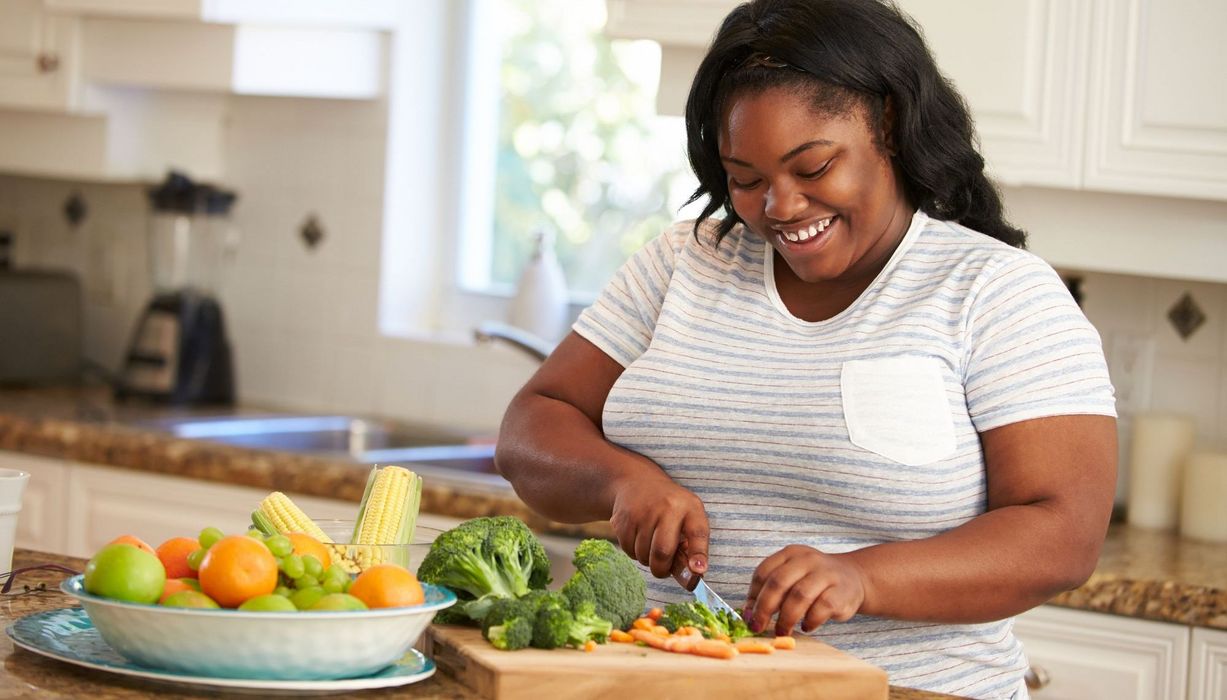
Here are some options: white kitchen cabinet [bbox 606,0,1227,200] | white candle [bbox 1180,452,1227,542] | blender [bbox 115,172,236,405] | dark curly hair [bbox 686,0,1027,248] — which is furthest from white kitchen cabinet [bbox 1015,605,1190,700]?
blender [bbox 115,172,236,405]

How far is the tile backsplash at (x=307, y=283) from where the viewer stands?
307cm

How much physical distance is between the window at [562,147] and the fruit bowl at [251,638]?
2.00 m

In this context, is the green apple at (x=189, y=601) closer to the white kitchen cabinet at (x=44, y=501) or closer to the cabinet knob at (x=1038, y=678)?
the cabinet knob at (x=1038, y=678)

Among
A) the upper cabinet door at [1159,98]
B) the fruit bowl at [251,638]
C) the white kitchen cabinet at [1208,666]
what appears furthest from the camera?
the upper cabinet door at [1159,98]

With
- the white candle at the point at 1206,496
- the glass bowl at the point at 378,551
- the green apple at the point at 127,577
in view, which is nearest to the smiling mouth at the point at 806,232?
the glass bowl at the point at 378,551

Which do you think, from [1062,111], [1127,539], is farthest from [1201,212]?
[1127,539]

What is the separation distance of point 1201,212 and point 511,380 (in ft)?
4.32

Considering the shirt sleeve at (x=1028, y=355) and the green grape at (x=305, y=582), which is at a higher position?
the shirt sleeve at (x=1028, y=355)

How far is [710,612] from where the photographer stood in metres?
1.18

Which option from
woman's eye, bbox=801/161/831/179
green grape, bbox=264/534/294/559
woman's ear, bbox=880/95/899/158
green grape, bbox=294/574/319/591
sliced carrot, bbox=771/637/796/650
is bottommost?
sliced carrot, bbox=771/637/796/650

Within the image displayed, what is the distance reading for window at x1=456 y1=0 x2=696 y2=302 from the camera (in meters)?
3.02

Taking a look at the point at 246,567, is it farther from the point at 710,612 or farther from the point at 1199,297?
the point at 1199,297

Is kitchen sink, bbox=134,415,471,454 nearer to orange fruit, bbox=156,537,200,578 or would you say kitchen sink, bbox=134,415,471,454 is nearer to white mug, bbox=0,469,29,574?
white mug, bbox=0,469,29,574

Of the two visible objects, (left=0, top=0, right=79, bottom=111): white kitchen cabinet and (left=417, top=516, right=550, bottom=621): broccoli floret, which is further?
(left=0, top=0, right=79, bottom=111): white kitchen cabinet
